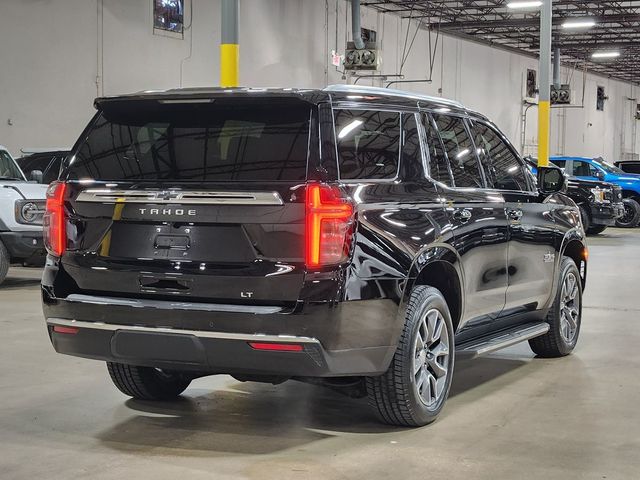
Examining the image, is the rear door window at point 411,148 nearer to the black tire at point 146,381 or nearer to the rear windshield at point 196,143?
the rear windshield at point 196,143

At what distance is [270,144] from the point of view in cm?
455

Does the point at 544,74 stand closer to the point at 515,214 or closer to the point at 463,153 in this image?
the point at 515,214

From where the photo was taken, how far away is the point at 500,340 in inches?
233

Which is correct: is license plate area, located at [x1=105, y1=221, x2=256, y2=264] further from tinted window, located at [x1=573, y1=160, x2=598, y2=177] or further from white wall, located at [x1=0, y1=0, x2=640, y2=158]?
tinted window, located at [x1=573, y1=160, x2=598, y2=177]

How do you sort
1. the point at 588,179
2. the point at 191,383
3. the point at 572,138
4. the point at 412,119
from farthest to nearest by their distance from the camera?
the point at 572,138 < the point at 588,179 < the point at 191,383 < the point at 412,119

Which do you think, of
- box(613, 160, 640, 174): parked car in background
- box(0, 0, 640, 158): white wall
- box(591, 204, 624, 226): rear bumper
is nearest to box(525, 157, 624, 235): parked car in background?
box(591, 204, 624, 226): rear bumper

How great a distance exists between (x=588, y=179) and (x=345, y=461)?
18264 mm

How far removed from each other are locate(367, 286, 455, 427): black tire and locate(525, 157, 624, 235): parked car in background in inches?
630

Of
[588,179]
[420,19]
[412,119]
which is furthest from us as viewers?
[420,19]

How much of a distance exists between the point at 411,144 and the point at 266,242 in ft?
3.96

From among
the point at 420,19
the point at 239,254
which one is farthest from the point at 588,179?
the point at 239,254

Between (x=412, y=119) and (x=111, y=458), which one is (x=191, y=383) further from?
(x=412, y=119)

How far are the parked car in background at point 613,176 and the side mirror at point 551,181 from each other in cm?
1540

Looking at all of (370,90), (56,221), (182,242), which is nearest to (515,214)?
(370,90)
